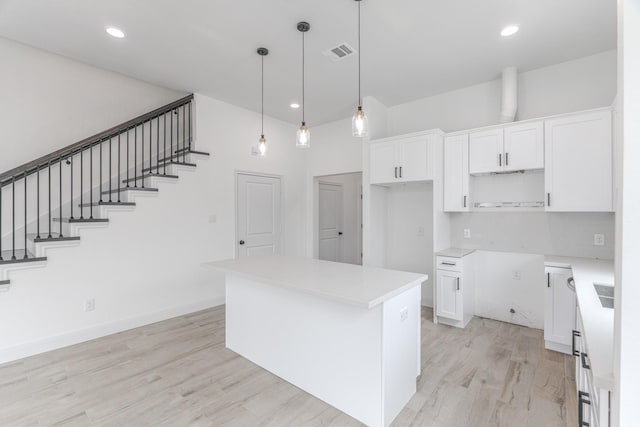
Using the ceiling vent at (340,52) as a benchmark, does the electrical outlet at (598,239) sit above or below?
below

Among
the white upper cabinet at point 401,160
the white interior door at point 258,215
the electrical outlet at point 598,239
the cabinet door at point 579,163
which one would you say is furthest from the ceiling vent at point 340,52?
the electrical outlet at point 598,239

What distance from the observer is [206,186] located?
4.31 metres

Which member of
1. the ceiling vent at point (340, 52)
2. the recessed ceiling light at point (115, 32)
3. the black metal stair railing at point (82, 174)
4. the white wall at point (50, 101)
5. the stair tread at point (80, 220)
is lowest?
the stair tread at point (80, 220)

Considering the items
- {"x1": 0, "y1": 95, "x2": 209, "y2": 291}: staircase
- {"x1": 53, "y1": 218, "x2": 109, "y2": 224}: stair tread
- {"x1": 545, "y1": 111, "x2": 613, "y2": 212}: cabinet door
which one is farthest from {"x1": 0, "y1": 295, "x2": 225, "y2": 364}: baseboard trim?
{"x1": 545, "y1": 111, "x2": 613, "y2": 212}: cabinet door

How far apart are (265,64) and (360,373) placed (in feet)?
10.6

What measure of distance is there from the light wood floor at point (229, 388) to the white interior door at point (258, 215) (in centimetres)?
197

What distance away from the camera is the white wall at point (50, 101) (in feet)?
10.3

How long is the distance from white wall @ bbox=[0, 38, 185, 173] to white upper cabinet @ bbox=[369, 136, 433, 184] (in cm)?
346

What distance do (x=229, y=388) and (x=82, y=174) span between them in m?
3.18

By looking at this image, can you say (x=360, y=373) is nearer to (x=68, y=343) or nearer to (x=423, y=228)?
(x=423, y=228)

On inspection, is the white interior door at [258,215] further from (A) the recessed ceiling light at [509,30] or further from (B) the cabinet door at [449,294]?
(A) the recessed ceiling light at [509,30]

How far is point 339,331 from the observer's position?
2096mm

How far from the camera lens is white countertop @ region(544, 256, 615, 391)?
3.26ft

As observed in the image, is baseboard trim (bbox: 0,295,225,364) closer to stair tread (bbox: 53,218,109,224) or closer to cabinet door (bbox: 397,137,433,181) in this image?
stair tread (bbox: 53,218,109,224)
